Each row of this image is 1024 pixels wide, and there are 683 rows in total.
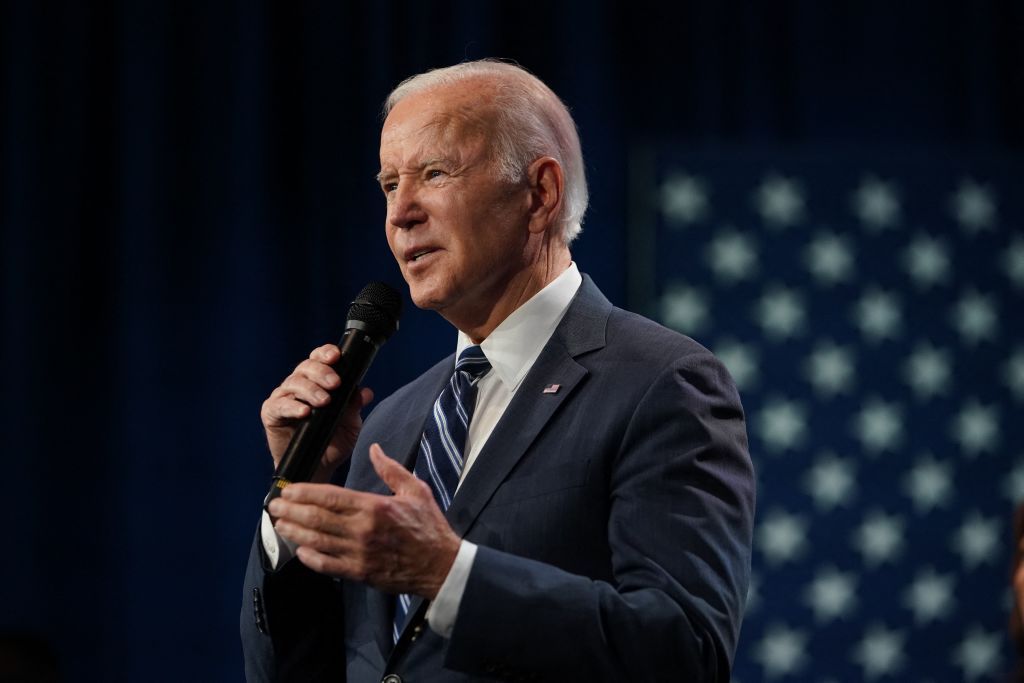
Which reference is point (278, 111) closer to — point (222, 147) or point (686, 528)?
point (222, 147)

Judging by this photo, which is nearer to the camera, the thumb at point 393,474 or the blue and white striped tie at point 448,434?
the thumb at point 393,474

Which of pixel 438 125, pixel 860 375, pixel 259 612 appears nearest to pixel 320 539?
pixel 259 612

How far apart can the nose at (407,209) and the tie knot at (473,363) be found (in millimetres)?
226

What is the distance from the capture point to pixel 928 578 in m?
4.37

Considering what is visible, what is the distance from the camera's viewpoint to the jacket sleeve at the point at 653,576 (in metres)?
1.44

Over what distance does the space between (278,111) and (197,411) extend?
1089 mm

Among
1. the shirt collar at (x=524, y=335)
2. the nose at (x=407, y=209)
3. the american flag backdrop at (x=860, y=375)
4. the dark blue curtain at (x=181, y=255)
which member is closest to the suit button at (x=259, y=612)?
the shirt collar at (x=524, y=335)

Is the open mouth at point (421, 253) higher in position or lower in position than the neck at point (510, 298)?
higher

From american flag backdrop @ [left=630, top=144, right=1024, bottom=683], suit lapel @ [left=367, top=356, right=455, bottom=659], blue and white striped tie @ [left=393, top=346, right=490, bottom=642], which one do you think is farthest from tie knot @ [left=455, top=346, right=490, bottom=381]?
american flag backdrop @ [left=630, top=144, right=1024, bottom=683]

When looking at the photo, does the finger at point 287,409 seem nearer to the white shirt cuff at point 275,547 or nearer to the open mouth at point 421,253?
the white shirt cuff at point 275,547

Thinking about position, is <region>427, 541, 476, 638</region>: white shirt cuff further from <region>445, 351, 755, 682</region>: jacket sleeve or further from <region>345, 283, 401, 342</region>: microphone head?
<region>345, 283, 401, 342</region>: microphone head

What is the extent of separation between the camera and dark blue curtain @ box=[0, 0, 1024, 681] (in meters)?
3.87

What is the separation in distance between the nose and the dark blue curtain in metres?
2.17

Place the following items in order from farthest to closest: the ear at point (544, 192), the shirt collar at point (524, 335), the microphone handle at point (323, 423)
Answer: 1. the ear at point (544, 192)
2. the shirt collar at point (524, 335)
3. the microphone handle at point (323, 423)
